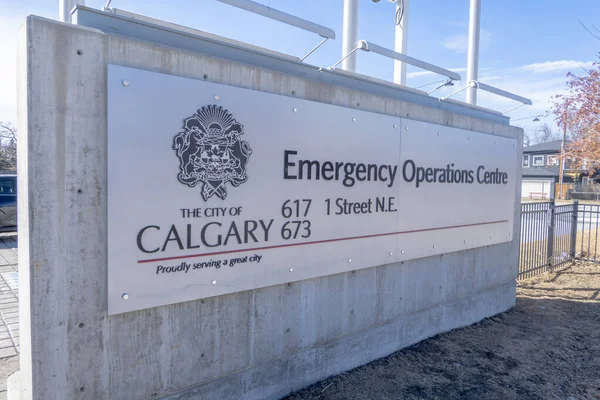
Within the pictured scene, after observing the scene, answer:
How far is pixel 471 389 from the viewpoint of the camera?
382 centimetres

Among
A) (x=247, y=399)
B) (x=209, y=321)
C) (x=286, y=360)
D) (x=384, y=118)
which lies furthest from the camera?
(x=384, y=118)

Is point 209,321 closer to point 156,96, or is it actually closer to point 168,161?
point 168,161

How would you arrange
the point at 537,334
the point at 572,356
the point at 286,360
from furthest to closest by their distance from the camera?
the point at 537,334, the point at 572,356, the point at 286,360

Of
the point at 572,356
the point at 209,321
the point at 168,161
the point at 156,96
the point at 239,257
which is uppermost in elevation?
the point at 156,96

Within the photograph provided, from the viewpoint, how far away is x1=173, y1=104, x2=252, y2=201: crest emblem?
2668mm

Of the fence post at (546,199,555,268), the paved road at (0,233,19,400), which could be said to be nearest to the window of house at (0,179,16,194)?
the paved road at (0,233,19,400)

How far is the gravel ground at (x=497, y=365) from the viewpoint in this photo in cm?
373

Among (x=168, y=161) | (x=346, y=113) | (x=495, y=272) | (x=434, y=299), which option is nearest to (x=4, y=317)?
(x=168, y=161)

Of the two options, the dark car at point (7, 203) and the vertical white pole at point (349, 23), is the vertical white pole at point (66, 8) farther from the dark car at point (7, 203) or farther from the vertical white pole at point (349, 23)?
the dark car at point (7, 203)

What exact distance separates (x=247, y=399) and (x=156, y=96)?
89.2 inches

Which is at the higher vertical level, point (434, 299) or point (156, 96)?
point (156, 96)

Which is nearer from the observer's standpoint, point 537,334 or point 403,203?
point 403,203

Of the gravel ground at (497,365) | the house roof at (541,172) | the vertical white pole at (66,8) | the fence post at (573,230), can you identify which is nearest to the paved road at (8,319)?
the gravel ground at (497,365)

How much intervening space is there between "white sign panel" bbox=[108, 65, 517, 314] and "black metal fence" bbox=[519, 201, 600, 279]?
4.83 meters
